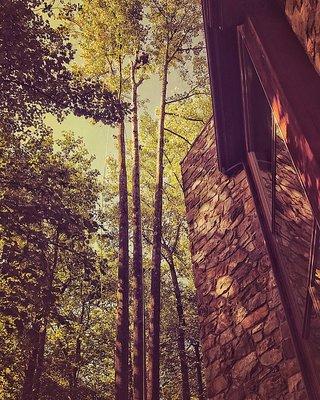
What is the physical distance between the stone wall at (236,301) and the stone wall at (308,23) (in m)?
2.77

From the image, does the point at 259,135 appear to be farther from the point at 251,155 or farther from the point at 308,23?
the point at 308,23

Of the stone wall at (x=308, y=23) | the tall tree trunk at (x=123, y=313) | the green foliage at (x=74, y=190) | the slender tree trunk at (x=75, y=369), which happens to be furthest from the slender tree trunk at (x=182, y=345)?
the stone wall at (x=308, y=23)

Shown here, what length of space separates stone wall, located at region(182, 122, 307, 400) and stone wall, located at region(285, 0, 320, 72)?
2770 mm

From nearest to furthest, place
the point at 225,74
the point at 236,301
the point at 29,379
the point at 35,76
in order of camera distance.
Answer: the point at 225,74 → the point at 236,301 → the point at 35,76 → the point at 29,379

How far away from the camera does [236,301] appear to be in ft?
15.2

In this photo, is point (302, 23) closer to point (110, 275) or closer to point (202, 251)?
point (202, 251)

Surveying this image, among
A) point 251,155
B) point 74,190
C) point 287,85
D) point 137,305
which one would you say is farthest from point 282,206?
point 74,190

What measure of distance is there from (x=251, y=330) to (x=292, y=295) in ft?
2.07

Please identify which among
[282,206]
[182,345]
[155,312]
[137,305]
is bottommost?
[282,206]

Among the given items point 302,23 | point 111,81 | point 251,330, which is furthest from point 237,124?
point 111,81

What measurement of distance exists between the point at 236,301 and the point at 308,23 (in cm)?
344

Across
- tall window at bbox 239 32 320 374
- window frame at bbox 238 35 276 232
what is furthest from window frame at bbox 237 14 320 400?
tall window at bbox 239 32 320 374

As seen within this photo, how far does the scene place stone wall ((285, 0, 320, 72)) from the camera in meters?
1.75

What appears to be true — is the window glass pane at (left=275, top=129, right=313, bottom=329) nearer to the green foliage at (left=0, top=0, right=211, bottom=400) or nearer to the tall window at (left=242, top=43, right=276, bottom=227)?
the tall window at (left=242, top=43, right=276, bottom=227)
